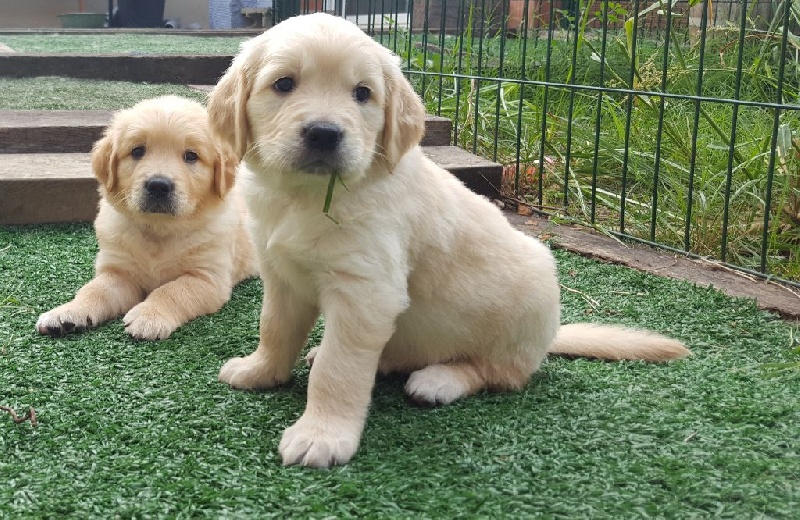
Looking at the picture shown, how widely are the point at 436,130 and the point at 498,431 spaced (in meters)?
4.04

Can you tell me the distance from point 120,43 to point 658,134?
7.71 meters

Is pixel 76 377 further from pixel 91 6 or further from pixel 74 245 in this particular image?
pixel 91 6

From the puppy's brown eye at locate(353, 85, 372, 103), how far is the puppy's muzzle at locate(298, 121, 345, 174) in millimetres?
186

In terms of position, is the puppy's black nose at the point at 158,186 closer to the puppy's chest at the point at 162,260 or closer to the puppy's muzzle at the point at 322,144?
the puppy's chest at the point at 162,260

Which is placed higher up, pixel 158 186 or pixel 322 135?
pixel 322 135

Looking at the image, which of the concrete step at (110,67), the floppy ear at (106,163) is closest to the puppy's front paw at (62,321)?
the floppy ear at (106,163)

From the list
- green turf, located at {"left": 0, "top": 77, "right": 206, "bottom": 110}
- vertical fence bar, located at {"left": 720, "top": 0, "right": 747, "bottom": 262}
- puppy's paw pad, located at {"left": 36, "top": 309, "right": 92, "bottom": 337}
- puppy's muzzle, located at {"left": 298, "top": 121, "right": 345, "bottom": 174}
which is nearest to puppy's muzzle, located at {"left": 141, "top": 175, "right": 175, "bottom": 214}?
puppy's paw pad, located at {"left": 36, "top": 309, "right": 92, "bottom": 337}

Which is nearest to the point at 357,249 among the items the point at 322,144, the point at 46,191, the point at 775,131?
the point at 322,144

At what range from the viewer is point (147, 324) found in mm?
3020

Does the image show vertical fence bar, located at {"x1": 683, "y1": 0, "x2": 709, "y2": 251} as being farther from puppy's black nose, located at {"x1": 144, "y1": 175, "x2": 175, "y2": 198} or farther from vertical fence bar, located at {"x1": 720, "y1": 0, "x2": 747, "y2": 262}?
puppy's black nose, located at {"x1": 144, "y1": 175, "x2": 175, "y2": 198}

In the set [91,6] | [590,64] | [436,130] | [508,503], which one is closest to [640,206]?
[436,130]

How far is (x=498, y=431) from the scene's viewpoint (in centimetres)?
221

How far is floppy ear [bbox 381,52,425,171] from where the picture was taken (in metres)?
2.32

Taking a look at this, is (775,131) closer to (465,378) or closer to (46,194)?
(465,378)
